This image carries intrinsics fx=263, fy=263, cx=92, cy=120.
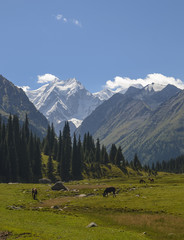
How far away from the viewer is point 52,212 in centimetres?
4319

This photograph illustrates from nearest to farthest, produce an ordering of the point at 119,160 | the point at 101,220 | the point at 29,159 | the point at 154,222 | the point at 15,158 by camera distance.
A: the point at 154,222 < the point at 101,220 < the point at 15,158 < the point at 29,159 < the point at 119,160

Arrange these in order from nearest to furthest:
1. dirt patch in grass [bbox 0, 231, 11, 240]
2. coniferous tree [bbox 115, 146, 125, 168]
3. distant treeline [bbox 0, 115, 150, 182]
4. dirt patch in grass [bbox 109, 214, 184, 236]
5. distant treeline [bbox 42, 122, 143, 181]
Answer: dirt patch in grass [bbox 0, 231, 11, 240] < dirt patch in grass [bbox 109, 214, 184, 236] < distant treeline [bbox 0, 115, 150, 182] < distant treeline [bbox 42, 122, 143, 181] < coniferous tree [bbox 115, 146, 125, 168]

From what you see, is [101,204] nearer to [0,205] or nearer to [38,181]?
[0,205]

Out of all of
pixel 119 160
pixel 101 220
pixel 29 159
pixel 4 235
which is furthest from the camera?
pixel 119 160

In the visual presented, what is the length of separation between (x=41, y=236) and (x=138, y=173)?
572 ft

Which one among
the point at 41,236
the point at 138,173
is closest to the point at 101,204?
the point at 41,236

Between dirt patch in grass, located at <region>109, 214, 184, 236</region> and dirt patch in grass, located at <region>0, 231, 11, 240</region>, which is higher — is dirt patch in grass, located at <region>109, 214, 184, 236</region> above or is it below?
below

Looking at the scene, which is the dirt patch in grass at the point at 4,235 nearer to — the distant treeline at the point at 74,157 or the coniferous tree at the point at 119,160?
the distant treeline at the point at 74,157

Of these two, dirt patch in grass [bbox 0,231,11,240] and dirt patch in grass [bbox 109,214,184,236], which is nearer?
dirt patch in grass [bbox 0,231,11,240]

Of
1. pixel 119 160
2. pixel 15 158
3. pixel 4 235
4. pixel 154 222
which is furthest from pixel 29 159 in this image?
pixel 4 235

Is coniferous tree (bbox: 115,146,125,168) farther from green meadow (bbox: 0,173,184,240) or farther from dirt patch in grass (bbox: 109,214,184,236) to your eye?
dirt patch in grass (bbox: 109,214,184,236)

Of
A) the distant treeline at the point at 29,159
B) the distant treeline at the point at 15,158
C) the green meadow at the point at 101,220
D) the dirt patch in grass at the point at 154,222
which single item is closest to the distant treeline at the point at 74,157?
the distant treeline at the point at 29,159

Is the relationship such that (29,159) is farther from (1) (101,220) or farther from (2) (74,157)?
(1) (101,220)

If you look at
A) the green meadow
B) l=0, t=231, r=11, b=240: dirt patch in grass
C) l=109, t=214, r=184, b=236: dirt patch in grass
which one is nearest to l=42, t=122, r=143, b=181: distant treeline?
the green meadow
